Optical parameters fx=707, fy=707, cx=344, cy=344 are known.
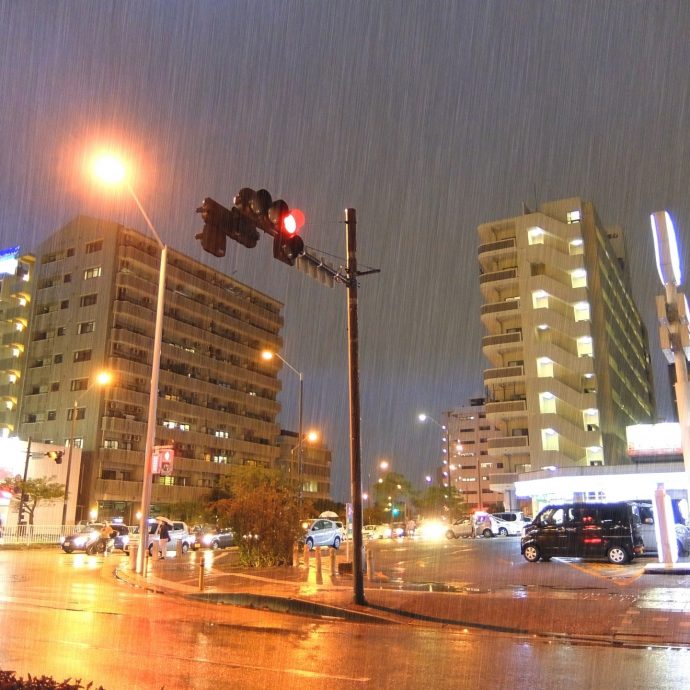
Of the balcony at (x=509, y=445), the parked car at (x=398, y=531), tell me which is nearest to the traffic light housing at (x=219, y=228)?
the parked car at (x=398, y=531)

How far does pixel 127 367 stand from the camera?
8044 centimetres

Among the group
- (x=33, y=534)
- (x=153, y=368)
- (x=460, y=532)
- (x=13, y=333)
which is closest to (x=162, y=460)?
(x=153, y=368)

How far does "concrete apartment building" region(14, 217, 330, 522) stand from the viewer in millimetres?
77250

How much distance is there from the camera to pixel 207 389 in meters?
94.1

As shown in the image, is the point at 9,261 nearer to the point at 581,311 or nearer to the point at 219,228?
the point at 581,311

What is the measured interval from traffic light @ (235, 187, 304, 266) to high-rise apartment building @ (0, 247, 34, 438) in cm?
7988

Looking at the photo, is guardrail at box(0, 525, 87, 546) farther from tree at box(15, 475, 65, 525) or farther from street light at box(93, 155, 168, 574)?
street light at box(93, 155, 168, 574)

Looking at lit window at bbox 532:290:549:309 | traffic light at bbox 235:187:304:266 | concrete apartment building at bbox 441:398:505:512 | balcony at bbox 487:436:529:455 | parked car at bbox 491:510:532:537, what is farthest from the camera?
concrete apartment building at bbox 441:398:505:512

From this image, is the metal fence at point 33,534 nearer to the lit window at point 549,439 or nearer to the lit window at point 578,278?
the lit window at point 549,439

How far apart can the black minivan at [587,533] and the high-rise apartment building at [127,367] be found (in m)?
49.0

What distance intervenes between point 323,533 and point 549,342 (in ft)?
136

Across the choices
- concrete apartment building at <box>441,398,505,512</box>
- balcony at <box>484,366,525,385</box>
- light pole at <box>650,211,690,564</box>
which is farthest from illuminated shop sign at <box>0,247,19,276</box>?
concrete apartment building at <box>441,398,505,512</box>

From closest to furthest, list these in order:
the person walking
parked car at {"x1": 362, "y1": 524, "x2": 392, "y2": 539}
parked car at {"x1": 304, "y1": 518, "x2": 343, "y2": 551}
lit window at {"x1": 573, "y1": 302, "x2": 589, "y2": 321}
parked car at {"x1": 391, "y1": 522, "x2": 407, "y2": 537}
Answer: the person walking < parked car at {"x1": 304, "y1": 518, "x2": 343, "y2": 551} < parked car at {"x1": 362, "y1": 524, "x2": 392, "y2": 539} < parked car at {"x1": 391, "y1": 522, "x2": 407, "y2": 537} < lit window at {"x1": 573, "y1": 302, "x2": 589, "y2": 321}

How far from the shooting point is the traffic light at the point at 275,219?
989 centimetres
